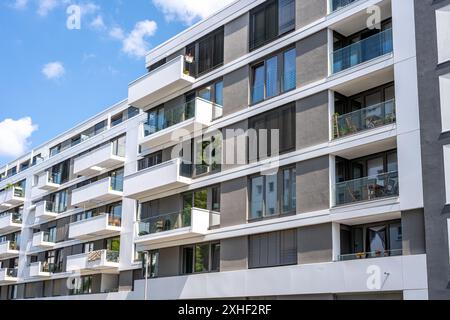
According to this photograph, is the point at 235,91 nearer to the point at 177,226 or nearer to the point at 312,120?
the point at 312,120

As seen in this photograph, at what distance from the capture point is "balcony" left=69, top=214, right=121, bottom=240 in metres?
37.7

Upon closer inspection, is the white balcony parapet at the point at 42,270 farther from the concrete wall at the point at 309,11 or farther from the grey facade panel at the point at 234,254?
the concrete wall at the point at 309,11

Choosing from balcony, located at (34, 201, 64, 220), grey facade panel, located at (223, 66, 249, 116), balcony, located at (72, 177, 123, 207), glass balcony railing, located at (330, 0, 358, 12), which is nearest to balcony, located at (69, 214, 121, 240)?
balcony, located at (72, 177, 123, 207)

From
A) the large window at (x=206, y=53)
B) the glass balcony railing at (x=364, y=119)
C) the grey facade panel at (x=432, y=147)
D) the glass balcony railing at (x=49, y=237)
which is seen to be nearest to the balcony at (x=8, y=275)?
the glass balcony railing at (x=49, y=237)

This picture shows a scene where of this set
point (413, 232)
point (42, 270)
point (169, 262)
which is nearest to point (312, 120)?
point (413, 232)

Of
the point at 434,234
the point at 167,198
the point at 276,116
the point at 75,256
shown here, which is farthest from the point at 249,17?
the point at 75,256

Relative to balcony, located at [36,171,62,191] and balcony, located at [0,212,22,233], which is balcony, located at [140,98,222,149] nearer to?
balcony, located at [36,171,62,191]

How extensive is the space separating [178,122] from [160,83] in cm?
283

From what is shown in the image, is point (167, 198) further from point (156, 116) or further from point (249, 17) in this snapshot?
point (249, 17)

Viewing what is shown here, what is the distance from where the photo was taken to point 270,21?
86.9 ft

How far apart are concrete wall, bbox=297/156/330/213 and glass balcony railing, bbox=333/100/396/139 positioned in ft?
4.17
